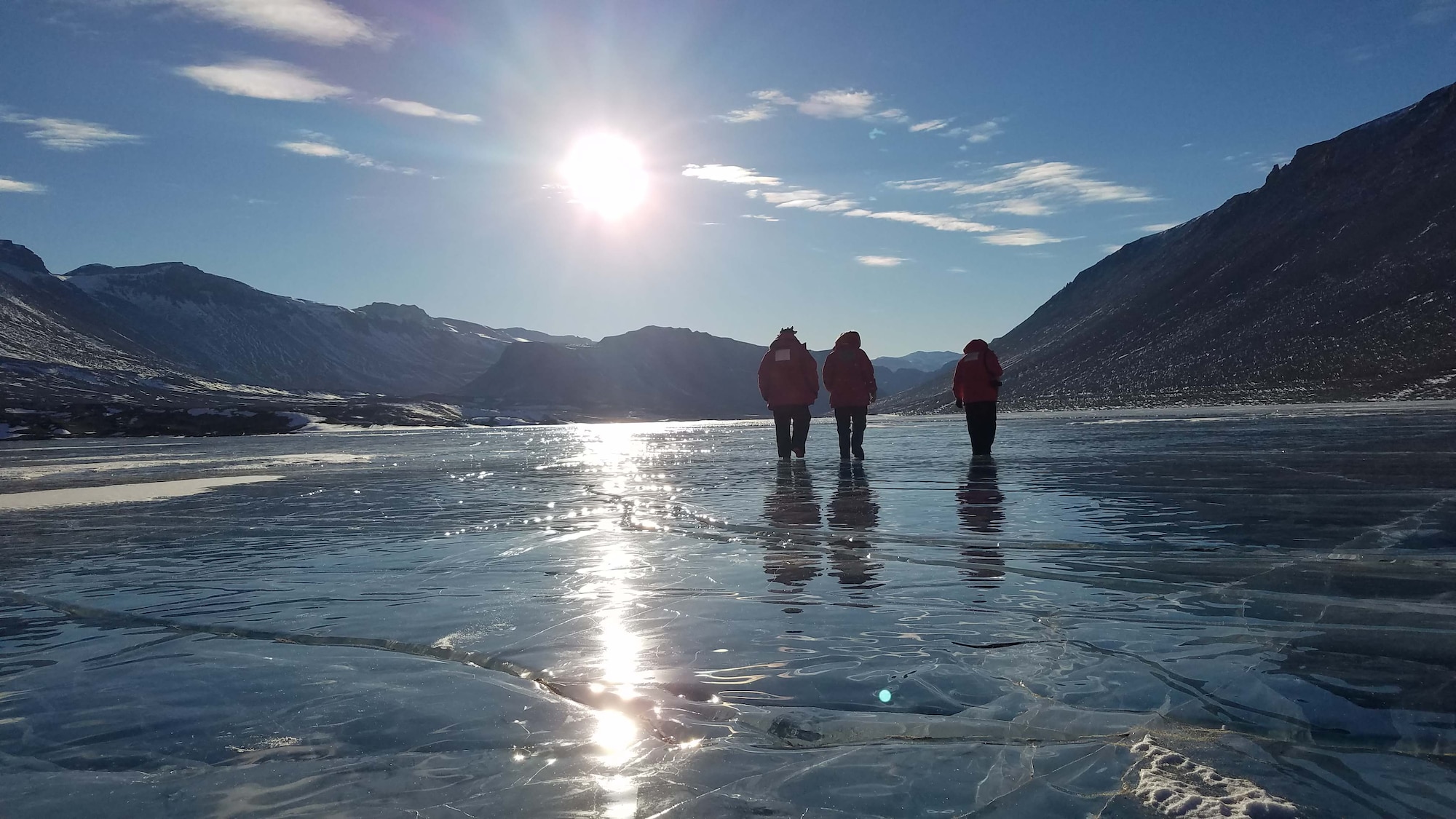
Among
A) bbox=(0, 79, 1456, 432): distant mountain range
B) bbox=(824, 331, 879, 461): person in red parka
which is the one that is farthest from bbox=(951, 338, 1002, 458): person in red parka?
bbox=(0, 79, 1456, 432): distant mountain range

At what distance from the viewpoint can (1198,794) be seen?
230 cm

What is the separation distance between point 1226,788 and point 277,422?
84712 millimetres

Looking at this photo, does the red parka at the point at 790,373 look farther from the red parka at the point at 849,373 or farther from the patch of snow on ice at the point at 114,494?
the patch of snow on ice at the point at 114,494

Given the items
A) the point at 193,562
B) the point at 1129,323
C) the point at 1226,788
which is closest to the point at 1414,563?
the point at 1226,788

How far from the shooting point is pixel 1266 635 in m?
3.73

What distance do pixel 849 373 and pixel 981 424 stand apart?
257 centimetres

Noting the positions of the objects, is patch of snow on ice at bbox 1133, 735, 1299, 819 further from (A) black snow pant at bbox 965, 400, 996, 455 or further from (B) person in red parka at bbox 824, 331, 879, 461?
(B) person in red parka at bbox 824, 331, 879, 461

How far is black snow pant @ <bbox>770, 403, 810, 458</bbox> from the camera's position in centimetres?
1720

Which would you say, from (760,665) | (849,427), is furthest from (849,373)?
(760,665)

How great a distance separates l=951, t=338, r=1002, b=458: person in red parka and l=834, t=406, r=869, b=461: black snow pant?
1.84 metres

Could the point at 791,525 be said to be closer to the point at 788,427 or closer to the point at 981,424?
the point at 981,424

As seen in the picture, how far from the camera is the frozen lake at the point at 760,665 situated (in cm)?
250

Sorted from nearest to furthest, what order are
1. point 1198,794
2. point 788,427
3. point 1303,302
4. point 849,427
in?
point 1198,794, point 849,427, point 788,427, point 1303,302

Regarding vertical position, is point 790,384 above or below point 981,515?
above
